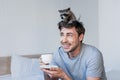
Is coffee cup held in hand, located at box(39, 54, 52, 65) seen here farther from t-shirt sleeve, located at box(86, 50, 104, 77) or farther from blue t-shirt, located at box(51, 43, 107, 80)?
t-shirt sleeve, located at box(86, 50, 104, 77)

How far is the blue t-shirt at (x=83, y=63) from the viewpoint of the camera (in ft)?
4.46

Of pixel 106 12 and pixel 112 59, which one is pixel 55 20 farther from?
pixel 112 59

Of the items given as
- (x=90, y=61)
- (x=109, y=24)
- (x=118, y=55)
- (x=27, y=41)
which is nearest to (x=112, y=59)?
(x=118, y=55)

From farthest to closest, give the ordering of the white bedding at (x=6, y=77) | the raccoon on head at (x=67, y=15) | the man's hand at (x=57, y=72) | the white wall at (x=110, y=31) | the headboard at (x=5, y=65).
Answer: the white wall at (x=110, y=31)
the headboard at (x=5, y=65)
the white bedding at (x=6, y=77)
the raccoon on head at (x=67, y=15)
the man's hand at (x=57, y=72)

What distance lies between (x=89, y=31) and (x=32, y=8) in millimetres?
866

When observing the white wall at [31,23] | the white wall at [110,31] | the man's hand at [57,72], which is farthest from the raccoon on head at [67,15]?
the white wall at [110,31]

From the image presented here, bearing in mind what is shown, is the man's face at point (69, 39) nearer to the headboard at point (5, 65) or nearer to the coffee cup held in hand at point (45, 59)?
the coffee cup held in hand at point (45, 59)

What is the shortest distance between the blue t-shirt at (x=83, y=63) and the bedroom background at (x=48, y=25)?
42.6 inches

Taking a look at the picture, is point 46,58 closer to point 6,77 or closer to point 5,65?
point 6,77

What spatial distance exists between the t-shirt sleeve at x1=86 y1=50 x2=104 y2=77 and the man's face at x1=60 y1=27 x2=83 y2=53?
123mm

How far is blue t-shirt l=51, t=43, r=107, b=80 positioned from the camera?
4.46 ft

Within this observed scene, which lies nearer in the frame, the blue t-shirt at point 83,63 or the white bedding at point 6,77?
the blue t-shirt at point 83,63

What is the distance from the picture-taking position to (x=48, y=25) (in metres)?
2.73

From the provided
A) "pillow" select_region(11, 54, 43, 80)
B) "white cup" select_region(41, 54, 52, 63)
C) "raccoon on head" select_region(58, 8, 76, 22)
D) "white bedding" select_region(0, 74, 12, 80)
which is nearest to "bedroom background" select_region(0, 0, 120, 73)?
"pillow" select_region(11, 54, 43, 80)
